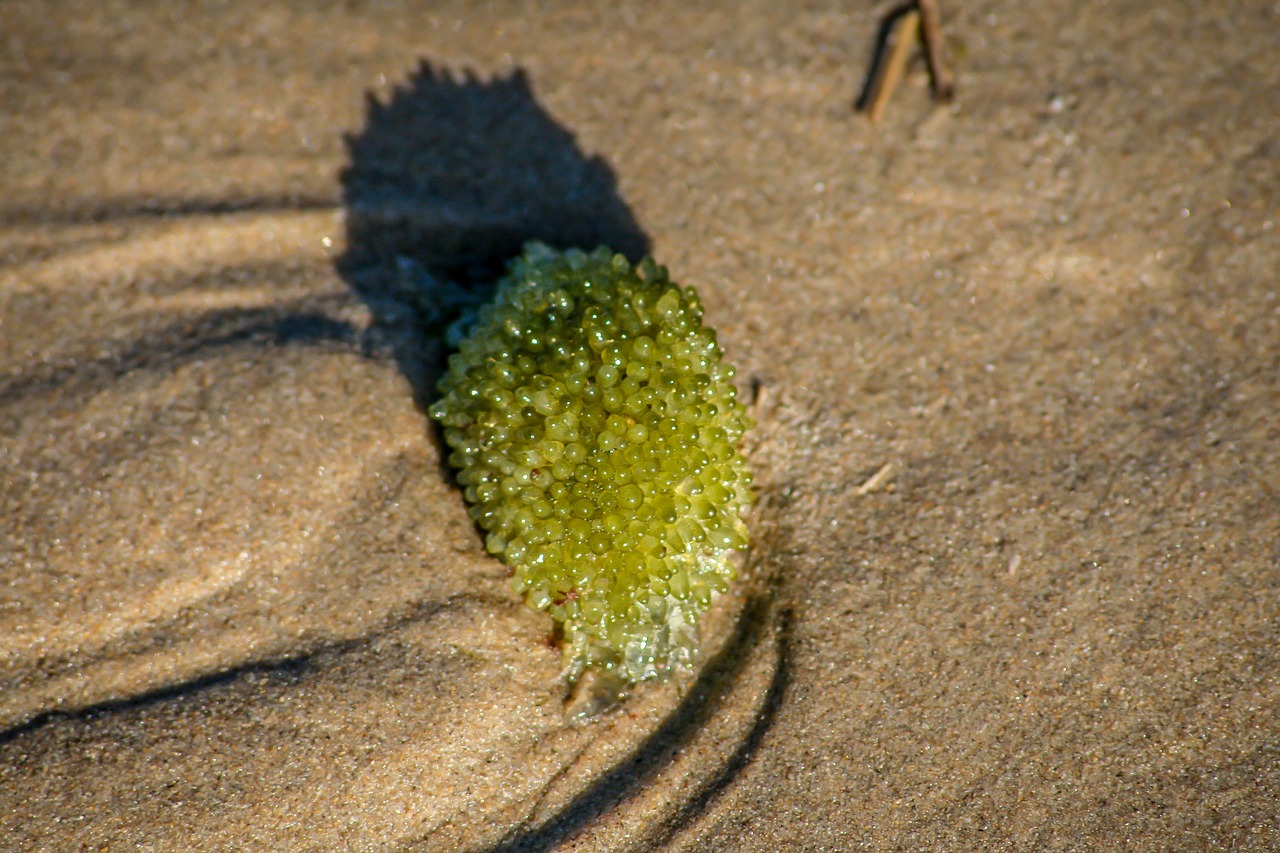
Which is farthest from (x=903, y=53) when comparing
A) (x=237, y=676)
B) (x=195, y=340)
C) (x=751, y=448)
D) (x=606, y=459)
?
(x=237, y=676)

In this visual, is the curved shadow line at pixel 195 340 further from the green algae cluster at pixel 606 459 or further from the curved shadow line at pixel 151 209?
the green algae cluster at pixel 606 459

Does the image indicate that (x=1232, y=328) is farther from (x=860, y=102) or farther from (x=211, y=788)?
(x=211, y=788)

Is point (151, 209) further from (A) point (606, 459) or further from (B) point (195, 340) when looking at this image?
Result: (A) point (606, 459)

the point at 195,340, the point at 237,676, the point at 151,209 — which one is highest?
the point at 151,209

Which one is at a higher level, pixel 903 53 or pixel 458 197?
pixel 903 53

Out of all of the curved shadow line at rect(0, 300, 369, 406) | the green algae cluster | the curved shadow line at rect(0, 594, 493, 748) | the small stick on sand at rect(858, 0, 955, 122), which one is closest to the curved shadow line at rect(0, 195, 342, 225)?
the curved shadow line at rect(0, 300, 369, 406)
